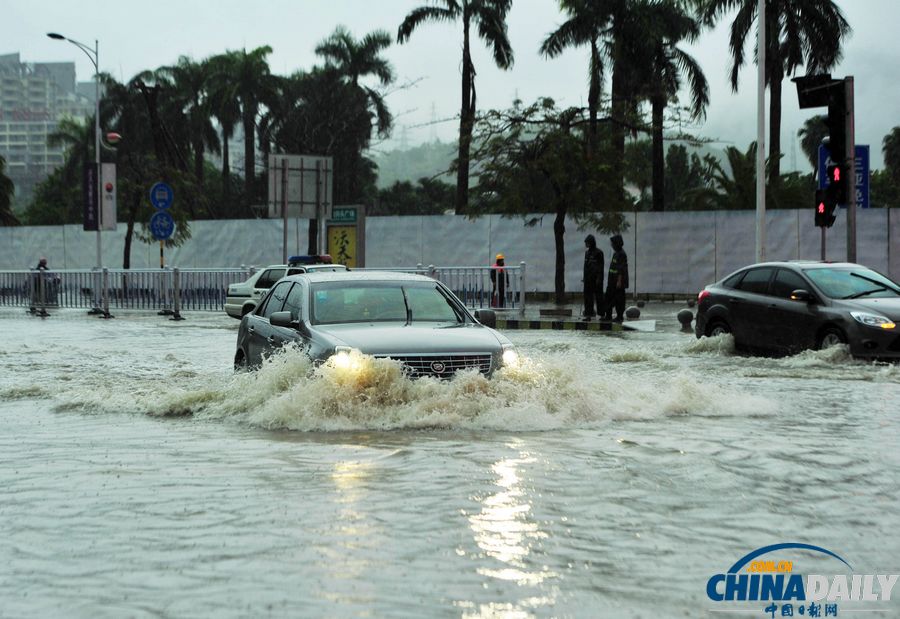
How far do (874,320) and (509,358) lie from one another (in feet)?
24.7

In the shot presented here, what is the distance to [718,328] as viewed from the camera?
62.5ft

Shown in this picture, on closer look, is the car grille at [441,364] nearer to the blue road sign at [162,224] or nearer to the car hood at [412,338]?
the car hood at [412,338]

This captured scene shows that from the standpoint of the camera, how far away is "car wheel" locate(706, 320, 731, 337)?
18781 millimetres

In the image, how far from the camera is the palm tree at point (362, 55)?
65.9 m

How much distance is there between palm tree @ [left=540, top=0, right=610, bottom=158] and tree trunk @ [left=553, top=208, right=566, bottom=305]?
9.23 meters

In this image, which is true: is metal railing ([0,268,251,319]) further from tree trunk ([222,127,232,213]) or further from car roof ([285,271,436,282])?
tree trunk ([222,127,232,213])

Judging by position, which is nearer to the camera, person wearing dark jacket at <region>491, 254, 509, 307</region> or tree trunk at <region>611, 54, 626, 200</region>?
person wearing dark jacket at <region>491, 254, 509, 307</region>

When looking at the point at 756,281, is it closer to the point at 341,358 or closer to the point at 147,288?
the point at 341,358

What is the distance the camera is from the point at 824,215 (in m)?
20.8

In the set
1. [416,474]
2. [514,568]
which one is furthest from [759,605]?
[416,474]

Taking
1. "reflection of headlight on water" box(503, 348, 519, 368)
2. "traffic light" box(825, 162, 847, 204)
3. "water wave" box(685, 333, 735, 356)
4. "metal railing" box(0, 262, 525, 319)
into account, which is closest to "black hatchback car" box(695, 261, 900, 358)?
"water wave" box(685, 333, 735, 356)

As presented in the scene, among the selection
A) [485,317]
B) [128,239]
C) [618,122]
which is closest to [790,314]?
[485,317]

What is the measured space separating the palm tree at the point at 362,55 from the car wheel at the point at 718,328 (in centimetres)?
4866

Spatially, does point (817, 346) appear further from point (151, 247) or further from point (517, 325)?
point (151, 247)
